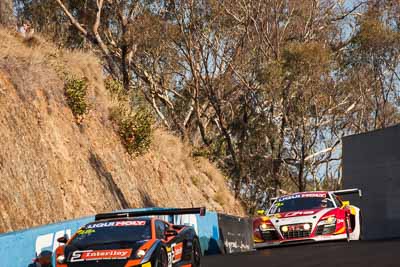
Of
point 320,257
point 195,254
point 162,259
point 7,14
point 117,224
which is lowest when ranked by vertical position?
point 320,257

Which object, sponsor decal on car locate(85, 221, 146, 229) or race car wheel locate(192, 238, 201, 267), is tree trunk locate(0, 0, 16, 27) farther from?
sponsor decal on car locate(85, 221, 146, 229)

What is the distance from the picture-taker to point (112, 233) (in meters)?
14.1

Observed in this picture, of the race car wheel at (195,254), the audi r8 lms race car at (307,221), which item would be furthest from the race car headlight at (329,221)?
the race car wheel at (195,254)

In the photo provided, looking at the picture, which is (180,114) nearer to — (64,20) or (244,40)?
(244,40)

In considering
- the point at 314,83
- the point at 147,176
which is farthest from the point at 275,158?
the point at 147,176

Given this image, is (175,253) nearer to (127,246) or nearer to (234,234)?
(127,246)

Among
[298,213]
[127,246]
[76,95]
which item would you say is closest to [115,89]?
[76,95]

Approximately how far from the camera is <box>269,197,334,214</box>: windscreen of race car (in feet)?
71.9

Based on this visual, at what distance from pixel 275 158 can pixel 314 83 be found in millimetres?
4933

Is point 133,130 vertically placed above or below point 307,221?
above

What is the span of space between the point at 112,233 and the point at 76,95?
46.9 feet

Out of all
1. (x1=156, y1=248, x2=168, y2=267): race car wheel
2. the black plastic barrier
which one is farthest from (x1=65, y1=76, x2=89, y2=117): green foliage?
(x1=156, y1=248, x2=168, y2=267): race car wheel

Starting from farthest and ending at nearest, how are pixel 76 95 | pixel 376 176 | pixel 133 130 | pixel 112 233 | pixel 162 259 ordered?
pixel 376 176 → pixel 133 130 → pixel 76 95 → pixel 112 233 → pixel 162 259

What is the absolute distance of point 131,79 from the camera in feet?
165
